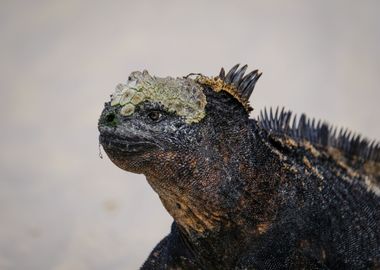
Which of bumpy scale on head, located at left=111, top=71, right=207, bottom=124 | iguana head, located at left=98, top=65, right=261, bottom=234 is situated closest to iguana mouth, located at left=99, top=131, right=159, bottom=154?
iguana head, located at left=98, top=65, right=261, bottom=234

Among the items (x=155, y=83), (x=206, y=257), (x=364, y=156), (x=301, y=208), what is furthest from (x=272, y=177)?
(x=364, y=156)

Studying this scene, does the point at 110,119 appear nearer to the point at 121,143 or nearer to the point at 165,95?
the point at 121,143

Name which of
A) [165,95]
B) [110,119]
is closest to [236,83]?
[165,95]

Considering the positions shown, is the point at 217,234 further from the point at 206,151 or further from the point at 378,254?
the point at 378,254

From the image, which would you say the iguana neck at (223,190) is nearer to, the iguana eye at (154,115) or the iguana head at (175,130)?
the iguana head at (175,130)

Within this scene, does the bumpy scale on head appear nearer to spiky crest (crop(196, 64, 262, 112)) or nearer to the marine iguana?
the marine iguana

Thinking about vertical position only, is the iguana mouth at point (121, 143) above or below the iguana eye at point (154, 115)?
below

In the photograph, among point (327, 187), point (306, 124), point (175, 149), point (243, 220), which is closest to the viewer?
point (175, 149)

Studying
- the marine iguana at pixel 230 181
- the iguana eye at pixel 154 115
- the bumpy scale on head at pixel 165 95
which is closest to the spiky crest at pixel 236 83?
the marine iguana at pixel 230 181
